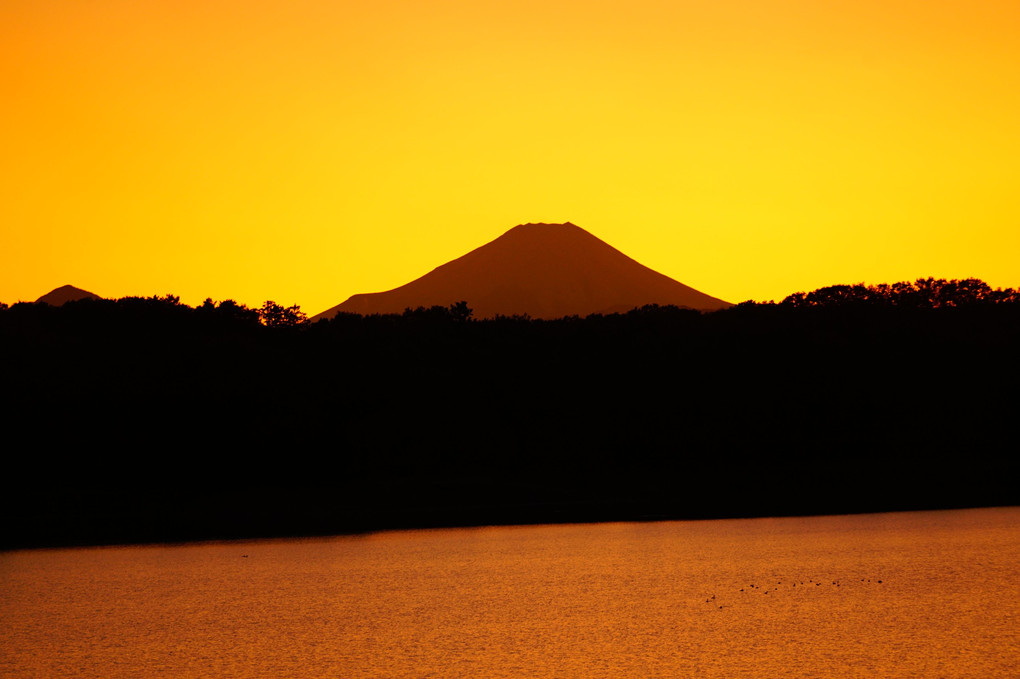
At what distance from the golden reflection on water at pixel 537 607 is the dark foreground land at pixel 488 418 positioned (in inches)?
556

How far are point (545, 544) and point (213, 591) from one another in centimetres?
1541

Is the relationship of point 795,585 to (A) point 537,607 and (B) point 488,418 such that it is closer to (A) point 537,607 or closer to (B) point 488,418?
(A) point 537,607

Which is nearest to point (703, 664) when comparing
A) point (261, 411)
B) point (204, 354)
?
point (261, 411)

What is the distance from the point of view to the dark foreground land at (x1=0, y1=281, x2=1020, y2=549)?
66625 mm

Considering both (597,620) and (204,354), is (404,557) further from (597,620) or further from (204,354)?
(204,354)

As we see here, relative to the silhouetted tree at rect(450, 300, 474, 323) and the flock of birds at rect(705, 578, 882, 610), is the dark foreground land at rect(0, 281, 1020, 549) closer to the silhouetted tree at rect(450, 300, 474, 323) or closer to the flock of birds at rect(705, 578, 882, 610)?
the silhouetted tree at rect(450, 300, 474, 323)

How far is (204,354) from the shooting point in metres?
85.4

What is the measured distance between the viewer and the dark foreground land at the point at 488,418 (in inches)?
2623

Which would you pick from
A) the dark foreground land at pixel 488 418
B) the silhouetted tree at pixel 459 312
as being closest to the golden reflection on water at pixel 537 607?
the dark foreground land at pixel 488 418

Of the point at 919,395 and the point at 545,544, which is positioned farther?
the point at 919,395

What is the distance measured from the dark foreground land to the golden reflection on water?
1412 cm

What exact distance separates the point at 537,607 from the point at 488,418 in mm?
52822

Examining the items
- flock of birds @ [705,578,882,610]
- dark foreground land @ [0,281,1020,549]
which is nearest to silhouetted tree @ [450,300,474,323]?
dark foreground land @ [0,281,1020,549]

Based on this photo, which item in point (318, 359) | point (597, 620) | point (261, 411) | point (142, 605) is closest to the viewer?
point (597, 620)
